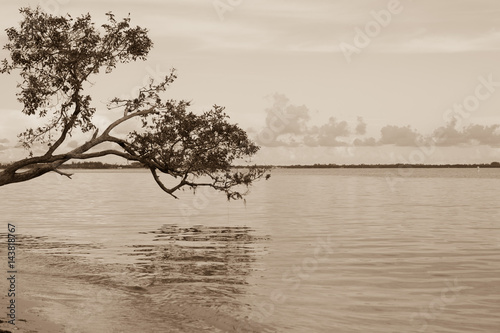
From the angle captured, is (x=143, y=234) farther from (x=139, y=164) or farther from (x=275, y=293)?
(x=275, y=293)

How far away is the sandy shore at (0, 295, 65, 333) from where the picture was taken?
15.5m

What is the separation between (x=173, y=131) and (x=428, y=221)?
26.8m

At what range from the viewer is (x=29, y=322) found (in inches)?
639

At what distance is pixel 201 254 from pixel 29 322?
16.0 meters

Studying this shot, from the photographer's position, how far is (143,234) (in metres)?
42.2

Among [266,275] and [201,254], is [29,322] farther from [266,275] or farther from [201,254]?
[201,254]

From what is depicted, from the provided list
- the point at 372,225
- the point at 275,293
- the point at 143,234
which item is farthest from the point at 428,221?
the point at 275,293
